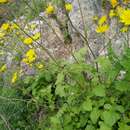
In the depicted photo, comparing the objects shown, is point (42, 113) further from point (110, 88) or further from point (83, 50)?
point (110, 88)

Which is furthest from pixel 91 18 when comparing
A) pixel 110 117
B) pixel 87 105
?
pixel 110 117

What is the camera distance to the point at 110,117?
256 cm

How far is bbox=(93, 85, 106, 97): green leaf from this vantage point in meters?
2.55

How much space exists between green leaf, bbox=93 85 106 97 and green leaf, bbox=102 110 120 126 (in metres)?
0.13

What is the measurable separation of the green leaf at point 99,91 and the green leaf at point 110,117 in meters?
0.13

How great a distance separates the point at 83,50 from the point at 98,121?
633 mm

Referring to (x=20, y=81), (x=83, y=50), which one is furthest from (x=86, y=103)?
(x=20, y=81)

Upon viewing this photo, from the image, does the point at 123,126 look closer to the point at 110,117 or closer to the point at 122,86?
the point at 110,117

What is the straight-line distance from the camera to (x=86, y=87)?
9.26ft

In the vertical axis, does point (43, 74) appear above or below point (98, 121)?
above

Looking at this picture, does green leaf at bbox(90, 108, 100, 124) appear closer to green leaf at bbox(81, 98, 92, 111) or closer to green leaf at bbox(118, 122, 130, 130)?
green leaf at bbox(81, 98, 92, 111)

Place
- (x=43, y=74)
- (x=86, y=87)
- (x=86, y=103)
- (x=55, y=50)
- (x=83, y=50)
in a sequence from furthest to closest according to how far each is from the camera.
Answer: (x=55, y=50)
(x=43, y=74)
(x=83, y=50)
(x=86, y=87)
(x=86, y=103)


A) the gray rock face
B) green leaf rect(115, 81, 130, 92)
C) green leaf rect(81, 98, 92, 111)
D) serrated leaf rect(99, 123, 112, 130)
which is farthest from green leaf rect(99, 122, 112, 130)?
the gray rock face

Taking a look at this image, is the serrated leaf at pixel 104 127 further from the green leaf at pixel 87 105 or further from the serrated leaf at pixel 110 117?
the green leaf at pixel 87 105
